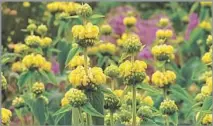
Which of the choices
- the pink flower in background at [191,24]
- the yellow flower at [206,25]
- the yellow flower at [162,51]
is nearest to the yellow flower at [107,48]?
the yellow flower at [162,51]

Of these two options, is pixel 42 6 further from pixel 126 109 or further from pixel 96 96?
pixel 96 96

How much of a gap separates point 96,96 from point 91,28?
0.20 metres

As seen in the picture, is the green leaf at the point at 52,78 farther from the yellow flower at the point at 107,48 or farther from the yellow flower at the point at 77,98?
the yellow flower at the point at 77,98

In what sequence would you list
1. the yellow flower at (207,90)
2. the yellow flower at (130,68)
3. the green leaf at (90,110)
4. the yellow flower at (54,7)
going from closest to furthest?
the green leaf at (90,110)
the yellow flower at (130,68)
the yellow flower at (207,90)
the yellow flower at (54,7)

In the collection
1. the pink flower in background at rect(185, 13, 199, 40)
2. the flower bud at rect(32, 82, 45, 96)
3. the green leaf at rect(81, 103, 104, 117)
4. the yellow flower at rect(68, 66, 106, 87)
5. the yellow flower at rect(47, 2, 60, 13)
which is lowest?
the green leaf at rect(81, 103, 104, 117)

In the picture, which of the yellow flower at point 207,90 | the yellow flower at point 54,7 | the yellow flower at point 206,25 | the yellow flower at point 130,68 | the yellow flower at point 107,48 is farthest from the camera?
the yellow flower at point 206,25

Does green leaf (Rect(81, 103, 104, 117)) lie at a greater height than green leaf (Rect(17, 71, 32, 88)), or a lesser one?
lesser

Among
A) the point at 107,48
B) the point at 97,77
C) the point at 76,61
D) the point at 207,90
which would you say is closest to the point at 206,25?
the point at 107,48

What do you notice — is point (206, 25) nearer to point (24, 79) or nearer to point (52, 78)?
point (52, 78)

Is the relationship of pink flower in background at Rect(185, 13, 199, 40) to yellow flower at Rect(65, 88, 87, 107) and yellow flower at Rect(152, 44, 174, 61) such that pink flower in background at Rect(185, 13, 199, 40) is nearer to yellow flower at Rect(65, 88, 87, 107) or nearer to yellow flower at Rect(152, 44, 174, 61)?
yellow flower at Rect(152, 44, 174, 61)

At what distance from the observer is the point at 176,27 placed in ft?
16.1

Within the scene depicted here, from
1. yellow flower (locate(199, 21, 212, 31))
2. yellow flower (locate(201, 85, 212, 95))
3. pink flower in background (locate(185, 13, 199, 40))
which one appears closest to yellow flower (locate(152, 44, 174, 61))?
yellow flower (locate(201, 85, 212, 95))

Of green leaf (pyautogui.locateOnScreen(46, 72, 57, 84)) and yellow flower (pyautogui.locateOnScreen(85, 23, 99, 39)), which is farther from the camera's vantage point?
green leaf (pyautogui.locateOnScreen(46, 72, 57, 84))

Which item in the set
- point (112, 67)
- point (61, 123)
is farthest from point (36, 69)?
point (112, 67)
